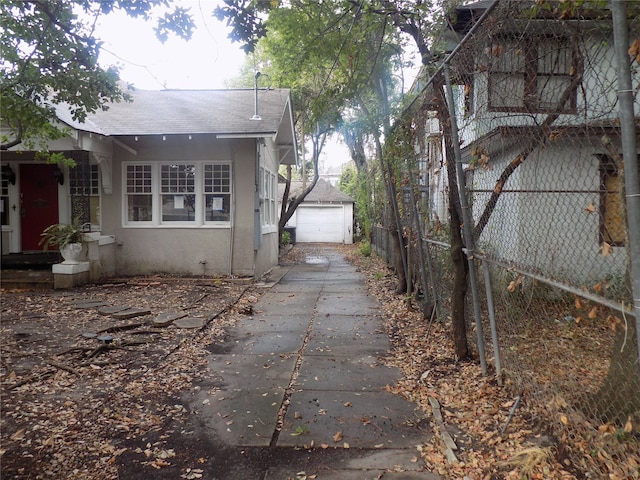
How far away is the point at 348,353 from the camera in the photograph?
574 cm

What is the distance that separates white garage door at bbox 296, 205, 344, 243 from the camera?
2956cm

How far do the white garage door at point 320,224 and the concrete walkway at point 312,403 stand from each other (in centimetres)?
2191

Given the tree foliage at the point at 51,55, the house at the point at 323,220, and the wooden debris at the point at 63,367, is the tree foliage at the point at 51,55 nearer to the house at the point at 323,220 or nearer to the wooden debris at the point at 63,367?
the wooden debris at the point at 63,367

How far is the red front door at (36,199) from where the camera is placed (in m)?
11.8

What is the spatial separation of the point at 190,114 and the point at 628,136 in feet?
37.2

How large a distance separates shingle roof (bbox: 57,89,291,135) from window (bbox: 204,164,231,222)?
1.02 metres

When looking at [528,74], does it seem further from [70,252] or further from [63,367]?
[70,252]

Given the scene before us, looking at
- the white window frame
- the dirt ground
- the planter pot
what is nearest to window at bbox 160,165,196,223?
the white window frame

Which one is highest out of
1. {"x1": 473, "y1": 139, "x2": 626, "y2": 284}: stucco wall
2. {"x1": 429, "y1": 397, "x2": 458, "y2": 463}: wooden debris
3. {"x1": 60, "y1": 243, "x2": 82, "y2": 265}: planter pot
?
{"x1": 473, "y1": 139, "x2": 626, "y2": 284}: stucco wall

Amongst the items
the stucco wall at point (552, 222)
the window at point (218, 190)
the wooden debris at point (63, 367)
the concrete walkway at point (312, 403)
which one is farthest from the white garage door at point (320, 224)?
the wooden debris at point (63, 367)

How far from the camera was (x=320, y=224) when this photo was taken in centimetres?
2966

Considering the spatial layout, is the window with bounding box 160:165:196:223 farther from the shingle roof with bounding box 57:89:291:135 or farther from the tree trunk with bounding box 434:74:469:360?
the tree trunk with bounding box 434:74:469:360

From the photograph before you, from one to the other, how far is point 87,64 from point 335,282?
743 cm

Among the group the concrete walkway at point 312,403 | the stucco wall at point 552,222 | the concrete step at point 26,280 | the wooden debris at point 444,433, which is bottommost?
the concrete walkway at point 312,403
